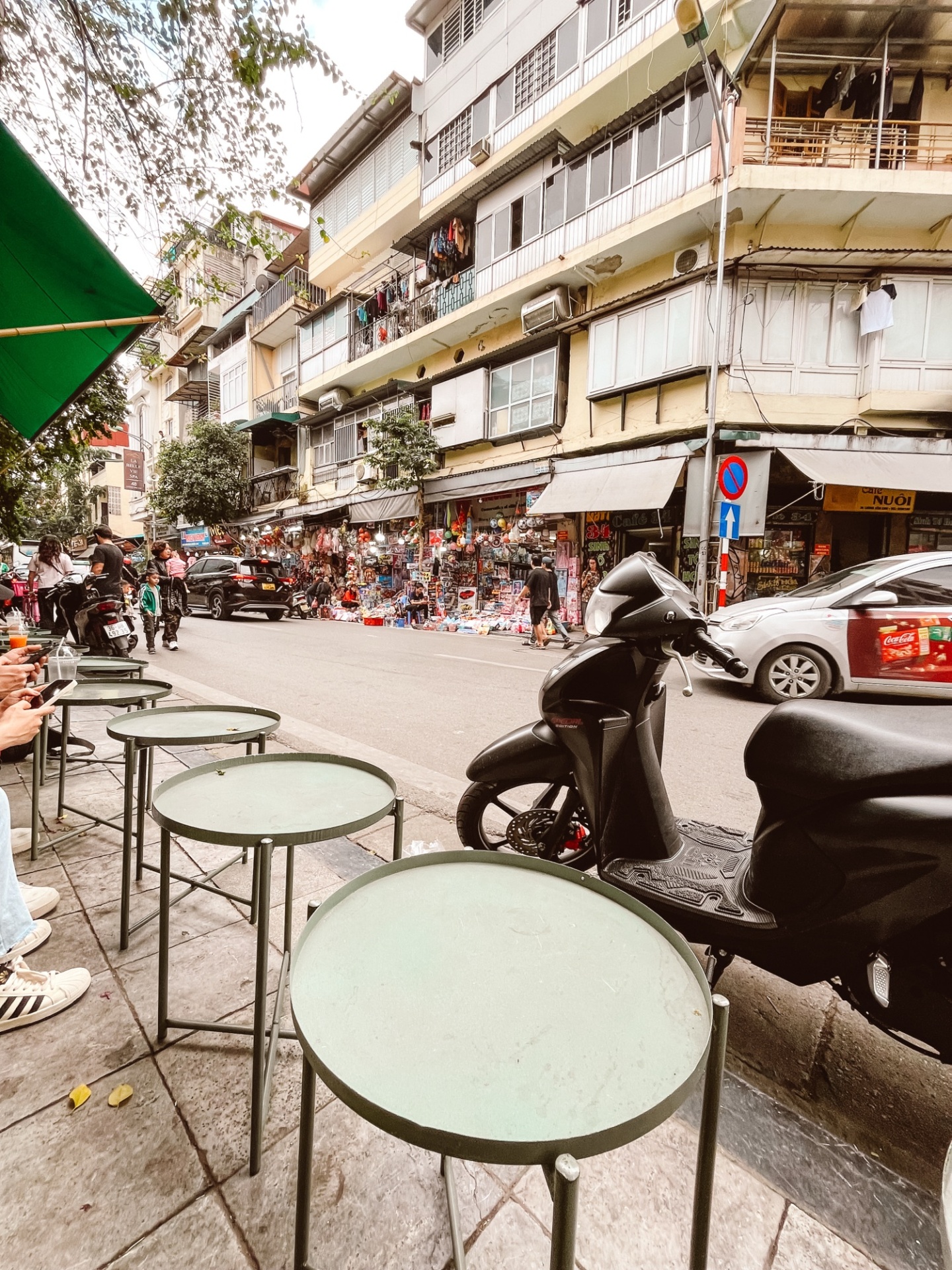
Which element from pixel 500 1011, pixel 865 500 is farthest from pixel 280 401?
pixel 500 1011

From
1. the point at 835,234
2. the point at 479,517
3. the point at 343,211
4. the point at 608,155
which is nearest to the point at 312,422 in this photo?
the point at 343,211

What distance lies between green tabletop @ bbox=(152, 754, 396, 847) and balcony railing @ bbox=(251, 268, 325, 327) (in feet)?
74.0

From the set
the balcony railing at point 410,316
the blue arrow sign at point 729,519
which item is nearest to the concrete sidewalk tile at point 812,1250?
the blue arrow sign at point 729,519

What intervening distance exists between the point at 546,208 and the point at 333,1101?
15649 millimetres

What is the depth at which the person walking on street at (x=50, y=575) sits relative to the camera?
288 inches

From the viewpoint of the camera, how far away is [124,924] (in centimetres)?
193

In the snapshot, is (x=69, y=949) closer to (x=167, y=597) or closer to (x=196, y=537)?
(x=167, y=597)

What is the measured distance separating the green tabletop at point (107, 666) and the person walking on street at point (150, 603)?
605 centimetres

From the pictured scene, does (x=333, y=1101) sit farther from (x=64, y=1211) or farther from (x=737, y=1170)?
(x=737, y=1170)

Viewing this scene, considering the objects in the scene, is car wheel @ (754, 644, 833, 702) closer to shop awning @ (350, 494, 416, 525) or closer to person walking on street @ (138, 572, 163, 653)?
person walking on street @ (138, 572, 163, 653)

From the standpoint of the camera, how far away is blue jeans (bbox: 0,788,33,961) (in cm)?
173

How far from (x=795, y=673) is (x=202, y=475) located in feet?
75.8

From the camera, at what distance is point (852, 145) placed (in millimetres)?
9680

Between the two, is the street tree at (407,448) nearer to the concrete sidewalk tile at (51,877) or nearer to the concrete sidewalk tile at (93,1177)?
the concrete sidewalk tile at (51,877)
